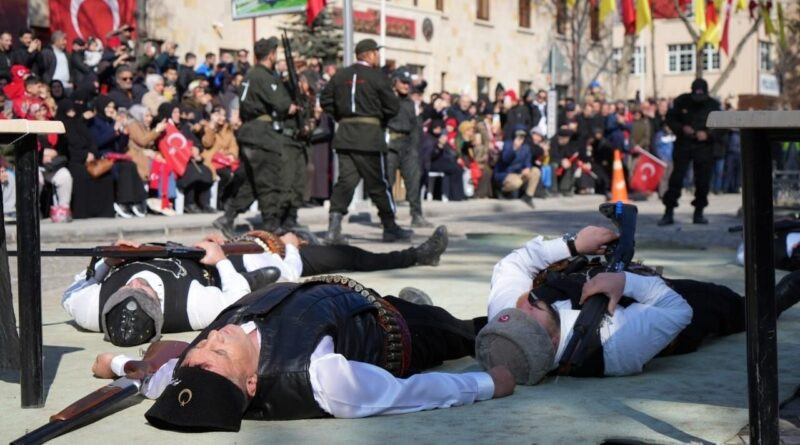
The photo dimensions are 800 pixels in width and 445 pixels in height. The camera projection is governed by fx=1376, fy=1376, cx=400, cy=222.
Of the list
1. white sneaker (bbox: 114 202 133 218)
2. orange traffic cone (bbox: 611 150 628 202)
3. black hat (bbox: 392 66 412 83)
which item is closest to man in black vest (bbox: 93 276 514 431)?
black hat (bbox: 392 66 412 83)

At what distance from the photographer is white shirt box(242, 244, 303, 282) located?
8164mm

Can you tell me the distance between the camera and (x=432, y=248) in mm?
10125

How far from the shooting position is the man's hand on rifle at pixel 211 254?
707 cm

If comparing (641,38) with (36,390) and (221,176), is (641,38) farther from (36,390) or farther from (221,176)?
(36,390)

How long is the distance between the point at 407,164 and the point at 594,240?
1128 cm

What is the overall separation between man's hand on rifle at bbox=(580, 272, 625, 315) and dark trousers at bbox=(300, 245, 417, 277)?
11.6ft

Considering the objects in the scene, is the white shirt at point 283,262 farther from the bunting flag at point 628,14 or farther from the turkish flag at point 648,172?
the bunting flag at point 628,14

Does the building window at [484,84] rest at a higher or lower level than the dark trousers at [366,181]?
higher

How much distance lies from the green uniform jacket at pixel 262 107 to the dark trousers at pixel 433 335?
792 cm

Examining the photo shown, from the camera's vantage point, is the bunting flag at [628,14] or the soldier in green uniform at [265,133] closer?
the soldier in green uniform at [265,133]

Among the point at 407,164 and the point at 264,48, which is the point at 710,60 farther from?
the point at 264,48

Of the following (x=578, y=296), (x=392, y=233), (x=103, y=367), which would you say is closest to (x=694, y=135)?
(x=392, y=233)

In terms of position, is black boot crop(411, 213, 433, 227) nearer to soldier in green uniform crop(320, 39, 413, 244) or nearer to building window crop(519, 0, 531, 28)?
soldier in green uniform crop(320, 39, 413, 244)

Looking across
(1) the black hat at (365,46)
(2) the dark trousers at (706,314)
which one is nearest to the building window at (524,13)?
(1) the black hat at (365,46)
